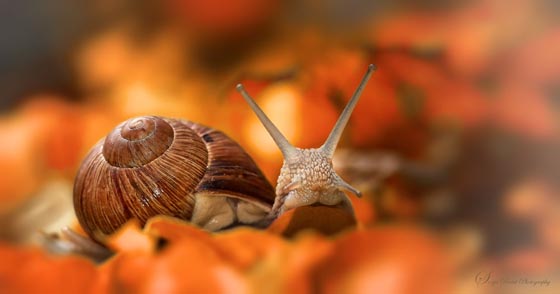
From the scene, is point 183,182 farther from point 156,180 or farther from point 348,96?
point 348,96

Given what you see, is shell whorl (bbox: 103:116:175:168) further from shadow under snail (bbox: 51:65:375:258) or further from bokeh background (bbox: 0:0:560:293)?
bokeh background (bbox: 0:0:560:293)

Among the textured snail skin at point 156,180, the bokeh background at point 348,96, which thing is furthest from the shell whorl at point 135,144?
the bokeh background at point 348,96

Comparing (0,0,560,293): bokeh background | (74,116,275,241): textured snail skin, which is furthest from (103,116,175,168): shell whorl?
(0,0,560,293): bokeh background

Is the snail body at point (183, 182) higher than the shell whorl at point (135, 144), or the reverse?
the shell whorl at point (135, 144)

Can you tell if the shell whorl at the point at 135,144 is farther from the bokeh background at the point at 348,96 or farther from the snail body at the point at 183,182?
the bokeh background at the point at 348,96

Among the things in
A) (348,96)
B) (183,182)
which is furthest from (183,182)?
(348,96)

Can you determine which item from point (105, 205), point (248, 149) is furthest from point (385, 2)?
point (105, 205)
